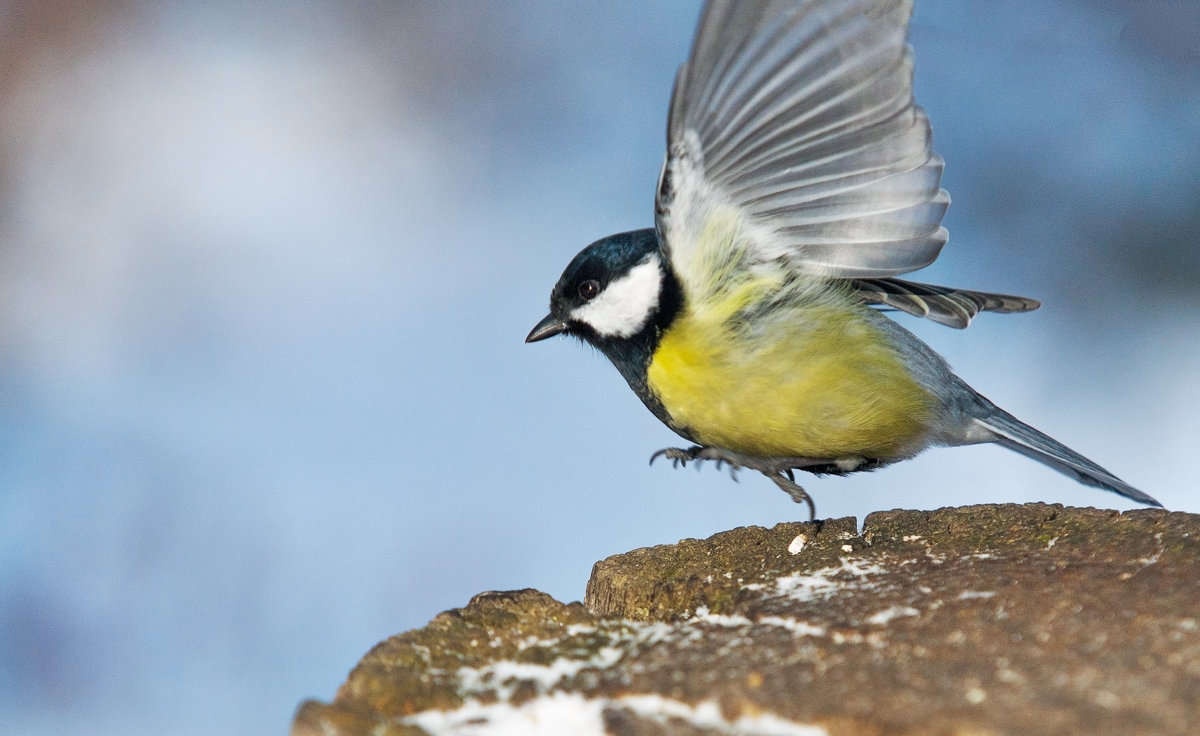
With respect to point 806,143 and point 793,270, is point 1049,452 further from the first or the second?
point 806,143

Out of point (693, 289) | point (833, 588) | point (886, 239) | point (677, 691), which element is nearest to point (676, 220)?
point (693, 289)

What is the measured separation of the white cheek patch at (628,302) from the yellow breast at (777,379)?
48mm

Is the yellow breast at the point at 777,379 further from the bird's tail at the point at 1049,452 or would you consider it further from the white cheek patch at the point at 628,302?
the bird's tail at the point at 1049,452

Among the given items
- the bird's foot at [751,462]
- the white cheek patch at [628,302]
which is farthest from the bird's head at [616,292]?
the bird's foot at [751,462]

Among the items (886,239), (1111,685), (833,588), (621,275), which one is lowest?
(1111,685)

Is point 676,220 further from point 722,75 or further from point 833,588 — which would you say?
point 833,588

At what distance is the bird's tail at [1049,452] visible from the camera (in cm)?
142

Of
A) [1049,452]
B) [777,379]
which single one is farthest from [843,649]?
[1049,452]

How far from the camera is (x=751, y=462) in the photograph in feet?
4.68

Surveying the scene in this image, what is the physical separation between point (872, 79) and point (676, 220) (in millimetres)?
266

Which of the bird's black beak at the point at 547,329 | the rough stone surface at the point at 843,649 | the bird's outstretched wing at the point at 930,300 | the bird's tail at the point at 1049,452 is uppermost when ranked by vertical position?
the bird's black beak at the point at 547,329

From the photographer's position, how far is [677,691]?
78 cm

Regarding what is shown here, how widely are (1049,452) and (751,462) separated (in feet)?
1.33

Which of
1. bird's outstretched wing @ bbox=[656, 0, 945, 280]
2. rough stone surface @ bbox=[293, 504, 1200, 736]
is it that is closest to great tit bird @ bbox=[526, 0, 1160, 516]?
bird's outstretched wing @ bbox=[656, 0, 945, 280]
